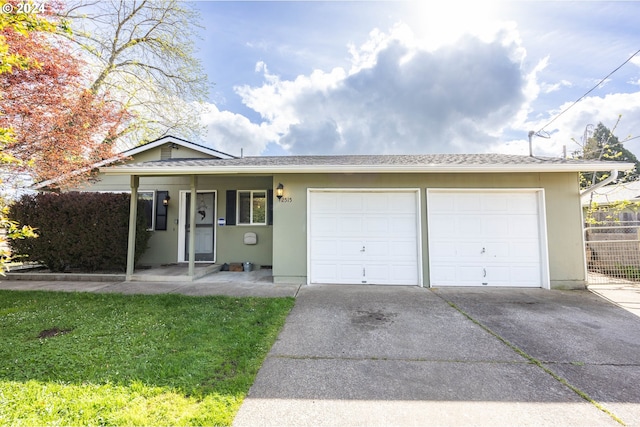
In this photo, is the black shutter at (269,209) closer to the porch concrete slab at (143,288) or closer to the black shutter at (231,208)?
the black shutter at (231,208)

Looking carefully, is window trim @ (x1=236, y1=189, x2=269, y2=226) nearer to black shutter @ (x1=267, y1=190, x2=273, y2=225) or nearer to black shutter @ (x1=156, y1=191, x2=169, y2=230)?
black shutter @ (x1=267, y1=190, x2=273, y2=225)

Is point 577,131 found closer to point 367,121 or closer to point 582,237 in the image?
point 582,237

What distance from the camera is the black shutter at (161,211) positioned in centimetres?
807

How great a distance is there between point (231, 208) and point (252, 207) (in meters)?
0.62

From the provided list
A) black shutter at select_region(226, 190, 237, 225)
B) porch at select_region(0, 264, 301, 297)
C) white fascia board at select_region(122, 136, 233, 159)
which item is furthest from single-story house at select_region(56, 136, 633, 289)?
white fascia board at select_region(122, 136, 233, 159)

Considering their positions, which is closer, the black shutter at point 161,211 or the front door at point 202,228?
the front door at point 202,228

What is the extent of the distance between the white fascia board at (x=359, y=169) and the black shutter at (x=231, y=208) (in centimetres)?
184

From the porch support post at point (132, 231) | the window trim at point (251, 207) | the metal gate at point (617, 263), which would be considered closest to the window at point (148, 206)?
the porch support post at point (132, 231)

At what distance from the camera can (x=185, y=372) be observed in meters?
2.42

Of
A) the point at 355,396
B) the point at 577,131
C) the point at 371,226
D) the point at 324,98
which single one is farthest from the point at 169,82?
the point at 577,131

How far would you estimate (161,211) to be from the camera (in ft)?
26.6

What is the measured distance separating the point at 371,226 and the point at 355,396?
4223 millimetres

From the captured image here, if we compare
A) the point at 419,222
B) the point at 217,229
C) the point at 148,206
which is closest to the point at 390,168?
the point at 419,222

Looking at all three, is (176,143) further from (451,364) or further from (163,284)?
(451,364)
